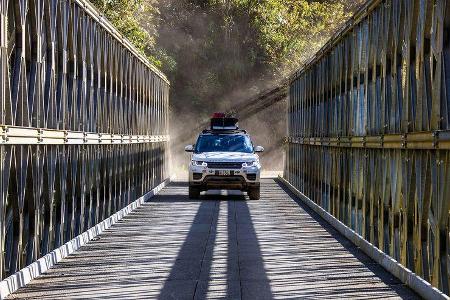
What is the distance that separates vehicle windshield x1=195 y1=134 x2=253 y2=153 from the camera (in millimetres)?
29062

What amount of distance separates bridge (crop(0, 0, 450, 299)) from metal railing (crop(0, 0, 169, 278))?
27 millimetres

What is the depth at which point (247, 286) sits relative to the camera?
10992 millimetres

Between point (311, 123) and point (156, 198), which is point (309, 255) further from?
point (156, 198)

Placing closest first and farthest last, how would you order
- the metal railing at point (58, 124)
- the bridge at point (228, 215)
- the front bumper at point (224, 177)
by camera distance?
1. the bridge at point (228, 215)
2. the metal railing at point (58, 124)
3. the front bumper at point (224, 177)

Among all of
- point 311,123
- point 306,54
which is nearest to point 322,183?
point 311,123

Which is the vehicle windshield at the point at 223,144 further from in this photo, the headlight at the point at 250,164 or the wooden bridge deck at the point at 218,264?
the wooden bridge deck at the point at 218,264

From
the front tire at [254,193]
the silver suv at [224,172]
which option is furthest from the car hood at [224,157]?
the front tire at [254,193]

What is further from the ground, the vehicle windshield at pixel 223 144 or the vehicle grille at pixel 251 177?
the vehicle windshield at pixel 223 144

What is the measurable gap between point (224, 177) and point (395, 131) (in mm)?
15633

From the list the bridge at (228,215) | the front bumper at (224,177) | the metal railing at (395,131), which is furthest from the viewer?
the front bumper at (224,177)

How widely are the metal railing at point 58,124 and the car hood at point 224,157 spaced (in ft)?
12.6

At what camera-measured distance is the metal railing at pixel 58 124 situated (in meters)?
10.9

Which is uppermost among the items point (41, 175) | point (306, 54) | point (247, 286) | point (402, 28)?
point (306, 54)

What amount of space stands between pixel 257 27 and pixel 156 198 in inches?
1607
